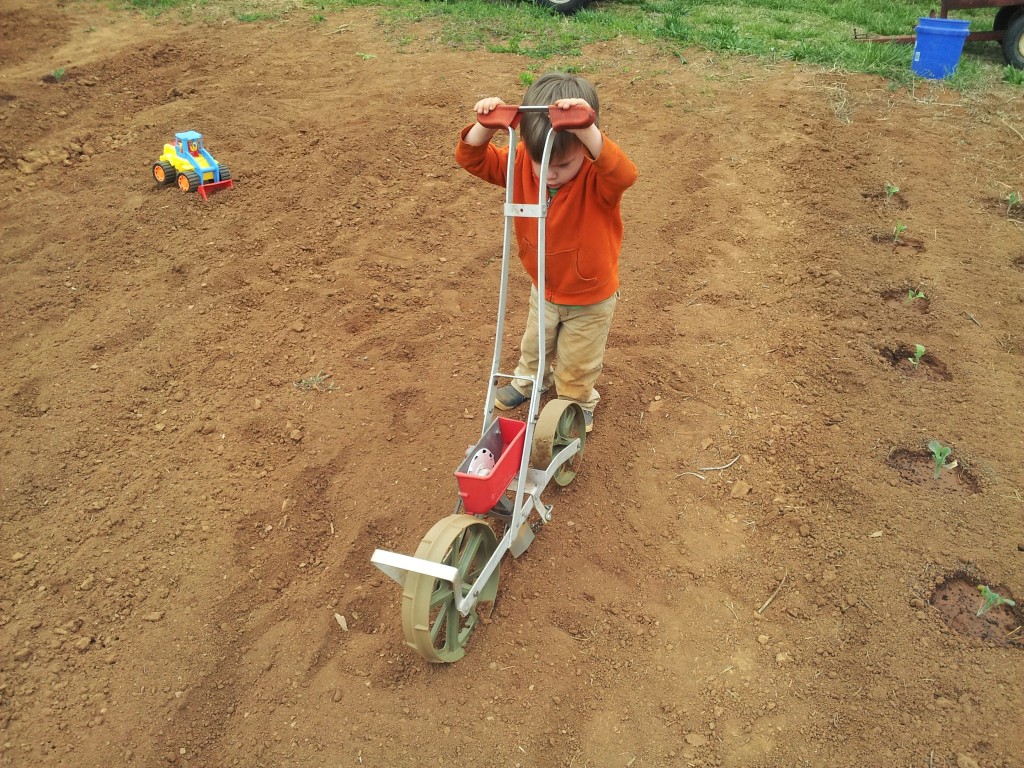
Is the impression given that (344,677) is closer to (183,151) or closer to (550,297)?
(550,297)

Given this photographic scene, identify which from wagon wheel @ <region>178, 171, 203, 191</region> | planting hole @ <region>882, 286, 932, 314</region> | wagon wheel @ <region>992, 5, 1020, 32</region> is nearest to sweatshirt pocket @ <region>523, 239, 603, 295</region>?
planting hole @ <region>882, 286, 932, 314</region>

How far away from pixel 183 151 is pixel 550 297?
393 cm

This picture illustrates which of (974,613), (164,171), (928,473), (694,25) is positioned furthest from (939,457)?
(694,25)

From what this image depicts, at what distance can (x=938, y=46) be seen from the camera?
733 cm

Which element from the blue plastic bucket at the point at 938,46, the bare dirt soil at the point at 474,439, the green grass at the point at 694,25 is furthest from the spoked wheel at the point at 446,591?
the blue plastic bucket at the point at 938,46

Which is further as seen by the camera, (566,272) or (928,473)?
(928,473)

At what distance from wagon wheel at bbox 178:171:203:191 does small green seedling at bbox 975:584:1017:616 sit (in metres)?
5.64

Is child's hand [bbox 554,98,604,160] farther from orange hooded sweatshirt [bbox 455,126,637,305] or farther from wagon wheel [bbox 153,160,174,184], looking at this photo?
wagon wheel [bbox 153,160,174,184]

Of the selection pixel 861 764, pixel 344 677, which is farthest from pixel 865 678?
pixel 344 677

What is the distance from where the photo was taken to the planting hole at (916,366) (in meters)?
4.07

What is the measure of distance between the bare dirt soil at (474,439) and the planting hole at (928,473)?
0.02 meters

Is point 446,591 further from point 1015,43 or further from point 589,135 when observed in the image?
point 1015,43

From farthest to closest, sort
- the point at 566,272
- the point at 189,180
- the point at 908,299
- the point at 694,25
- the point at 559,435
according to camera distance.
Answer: the point at 694,25, the point at 189,180, the point at 908,299, the point at 559,435, the point at 566,272

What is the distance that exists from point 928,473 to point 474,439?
2.21 metres
